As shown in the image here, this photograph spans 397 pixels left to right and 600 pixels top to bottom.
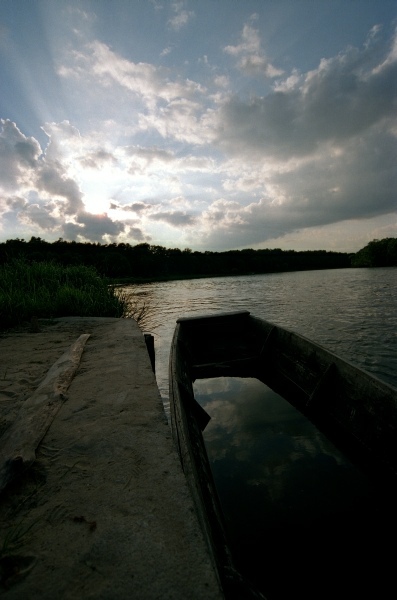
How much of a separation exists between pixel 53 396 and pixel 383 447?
3221mm

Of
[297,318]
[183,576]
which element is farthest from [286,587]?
[297,318]

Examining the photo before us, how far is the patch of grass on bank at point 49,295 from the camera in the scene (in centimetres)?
654

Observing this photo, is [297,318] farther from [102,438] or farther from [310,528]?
[102,438]

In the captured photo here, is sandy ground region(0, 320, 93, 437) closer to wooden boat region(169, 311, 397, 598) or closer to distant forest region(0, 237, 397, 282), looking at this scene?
wooden boat region(169, 311, 397, 598)

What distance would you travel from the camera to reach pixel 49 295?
7746 millimetres

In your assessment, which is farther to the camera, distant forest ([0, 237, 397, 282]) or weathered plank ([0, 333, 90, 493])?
distant forest ([0, 237, 397, 282])

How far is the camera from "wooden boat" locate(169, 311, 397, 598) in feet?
6.56

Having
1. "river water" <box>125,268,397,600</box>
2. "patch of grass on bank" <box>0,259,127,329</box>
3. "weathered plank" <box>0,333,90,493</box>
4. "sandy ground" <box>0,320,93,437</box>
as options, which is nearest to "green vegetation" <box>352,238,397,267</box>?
"patch of grass on bank" <box>0,259,127,329</box>

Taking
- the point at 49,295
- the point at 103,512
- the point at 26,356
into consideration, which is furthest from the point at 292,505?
the point at 49,295

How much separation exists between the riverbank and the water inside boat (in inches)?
54.3

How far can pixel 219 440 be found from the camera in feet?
13.1

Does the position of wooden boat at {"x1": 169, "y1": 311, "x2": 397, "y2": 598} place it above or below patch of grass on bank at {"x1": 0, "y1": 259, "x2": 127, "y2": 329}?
below

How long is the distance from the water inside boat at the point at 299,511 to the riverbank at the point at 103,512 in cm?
138

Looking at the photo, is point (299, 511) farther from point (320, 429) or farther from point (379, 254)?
point (379, 254)
